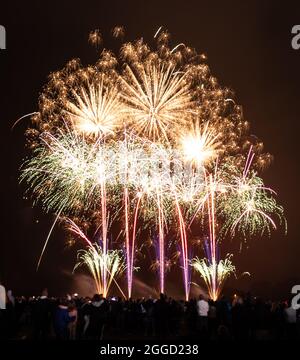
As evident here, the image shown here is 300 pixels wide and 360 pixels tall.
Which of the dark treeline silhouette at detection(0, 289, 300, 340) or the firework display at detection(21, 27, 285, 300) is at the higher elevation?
the firework display at detection(21, 27, 285, 300)

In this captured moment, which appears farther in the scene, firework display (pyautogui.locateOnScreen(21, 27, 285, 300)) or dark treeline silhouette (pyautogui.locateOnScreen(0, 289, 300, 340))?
firework display (pyautogui.locateOnScreen(21, 27, 285, 300))

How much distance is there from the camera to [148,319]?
20188mm

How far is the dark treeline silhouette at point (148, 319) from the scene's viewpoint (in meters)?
17.2

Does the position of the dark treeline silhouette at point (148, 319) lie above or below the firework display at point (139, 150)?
below

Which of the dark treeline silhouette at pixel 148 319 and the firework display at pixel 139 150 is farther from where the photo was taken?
the firework display at pixel 139 150

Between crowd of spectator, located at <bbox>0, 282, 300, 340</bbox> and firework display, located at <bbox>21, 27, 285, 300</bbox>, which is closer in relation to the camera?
crowd of spectator, located at <bbox>0, 282, 300, 340</bbox>

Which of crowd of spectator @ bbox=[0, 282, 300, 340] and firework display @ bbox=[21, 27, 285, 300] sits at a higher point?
firework display @ bbox=[21, 27, 285, 300]

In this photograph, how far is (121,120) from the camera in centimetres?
3030

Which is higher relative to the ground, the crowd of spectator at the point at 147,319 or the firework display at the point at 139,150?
the firework display at the point at 139,150

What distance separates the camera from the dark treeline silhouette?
56.4 ft

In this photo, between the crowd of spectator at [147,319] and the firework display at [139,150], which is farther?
the firework display at [139,150]
